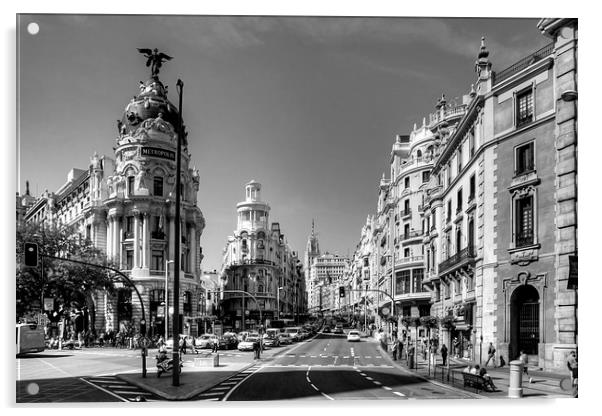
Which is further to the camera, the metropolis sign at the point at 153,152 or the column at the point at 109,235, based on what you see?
the column at the point at 109,235

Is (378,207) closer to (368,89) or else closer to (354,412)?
(368,89)

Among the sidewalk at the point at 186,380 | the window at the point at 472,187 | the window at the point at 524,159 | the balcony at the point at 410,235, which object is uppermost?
the window at the point at 524,159

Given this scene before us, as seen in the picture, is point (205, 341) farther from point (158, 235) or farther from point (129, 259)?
point (129, 259)

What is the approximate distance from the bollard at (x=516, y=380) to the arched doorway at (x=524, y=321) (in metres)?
3.58

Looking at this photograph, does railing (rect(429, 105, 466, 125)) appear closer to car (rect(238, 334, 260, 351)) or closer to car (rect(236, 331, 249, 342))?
car (rect(238, 334, 260, 351))

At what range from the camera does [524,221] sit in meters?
24.0

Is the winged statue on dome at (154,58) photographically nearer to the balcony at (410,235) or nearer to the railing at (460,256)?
the balcony at (410,235)

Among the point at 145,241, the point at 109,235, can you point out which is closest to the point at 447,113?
the point at 145,241

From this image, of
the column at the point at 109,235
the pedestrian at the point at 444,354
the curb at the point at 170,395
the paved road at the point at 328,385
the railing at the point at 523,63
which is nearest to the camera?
the curb at the point at 170,395

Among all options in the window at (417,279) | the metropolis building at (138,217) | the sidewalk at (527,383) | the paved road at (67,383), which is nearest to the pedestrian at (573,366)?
the sidewalk at (527,383)

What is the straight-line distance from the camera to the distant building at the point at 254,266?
25.1 m

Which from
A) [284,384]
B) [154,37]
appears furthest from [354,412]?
[154,37]
